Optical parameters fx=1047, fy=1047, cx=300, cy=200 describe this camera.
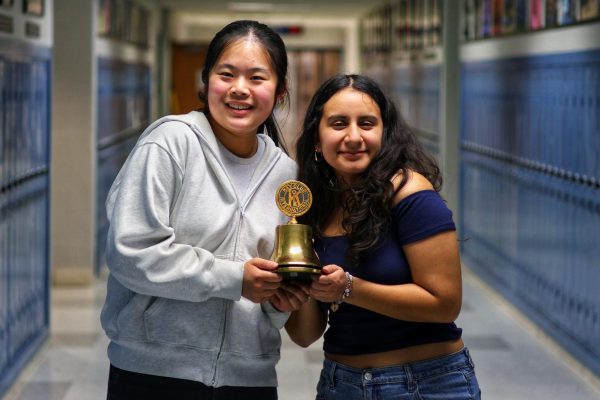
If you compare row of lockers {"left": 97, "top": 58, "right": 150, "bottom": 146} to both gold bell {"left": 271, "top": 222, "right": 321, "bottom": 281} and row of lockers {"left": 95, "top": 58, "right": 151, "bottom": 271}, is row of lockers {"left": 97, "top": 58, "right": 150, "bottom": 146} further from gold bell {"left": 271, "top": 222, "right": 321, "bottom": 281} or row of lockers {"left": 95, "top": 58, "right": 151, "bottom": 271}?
gold bell {"left": 271, "top": 222, "right": 321, "bottom": 281}

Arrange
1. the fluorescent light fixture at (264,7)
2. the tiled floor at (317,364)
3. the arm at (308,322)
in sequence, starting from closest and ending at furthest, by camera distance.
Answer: the arm at (308,322) < the tiled floor at (317,364) < the fluorescent light fixture at (264,7)

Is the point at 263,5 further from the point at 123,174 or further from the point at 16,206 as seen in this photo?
the point at 123,174

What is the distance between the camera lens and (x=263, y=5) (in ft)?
48.0

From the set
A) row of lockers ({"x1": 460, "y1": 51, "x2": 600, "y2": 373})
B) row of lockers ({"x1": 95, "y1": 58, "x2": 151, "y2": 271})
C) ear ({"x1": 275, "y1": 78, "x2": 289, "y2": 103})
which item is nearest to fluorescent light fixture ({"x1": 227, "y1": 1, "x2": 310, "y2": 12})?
row of lockers ({"x1": 95, "y1": 58, "x2": 151, "y2": 271})

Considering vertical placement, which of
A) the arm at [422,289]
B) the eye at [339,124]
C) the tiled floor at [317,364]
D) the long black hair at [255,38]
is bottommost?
the tiled floor at [317,364]

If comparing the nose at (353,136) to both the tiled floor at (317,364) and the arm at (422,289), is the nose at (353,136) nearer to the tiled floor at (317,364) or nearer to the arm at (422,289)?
the arm at (422,289)

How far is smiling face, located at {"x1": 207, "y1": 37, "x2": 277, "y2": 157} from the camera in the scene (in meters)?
2.41

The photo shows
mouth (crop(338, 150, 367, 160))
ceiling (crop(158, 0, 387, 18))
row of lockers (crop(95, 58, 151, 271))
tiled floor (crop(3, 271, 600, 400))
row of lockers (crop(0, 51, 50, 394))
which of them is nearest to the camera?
mouth (crop(338, 150, 367, 160))

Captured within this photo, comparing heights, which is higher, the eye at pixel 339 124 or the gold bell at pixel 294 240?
the eye at pixel 339 124

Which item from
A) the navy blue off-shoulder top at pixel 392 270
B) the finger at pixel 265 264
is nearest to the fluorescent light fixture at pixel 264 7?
the navy blue off-shoulder top at pixel 392 270

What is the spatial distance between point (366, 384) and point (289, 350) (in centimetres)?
399

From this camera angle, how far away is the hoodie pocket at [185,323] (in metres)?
2.37

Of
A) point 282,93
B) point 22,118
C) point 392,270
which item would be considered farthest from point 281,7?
point 392,270

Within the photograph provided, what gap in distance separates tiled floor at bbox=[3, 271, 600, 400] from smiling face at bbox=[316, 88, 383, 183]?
9.87 feet
